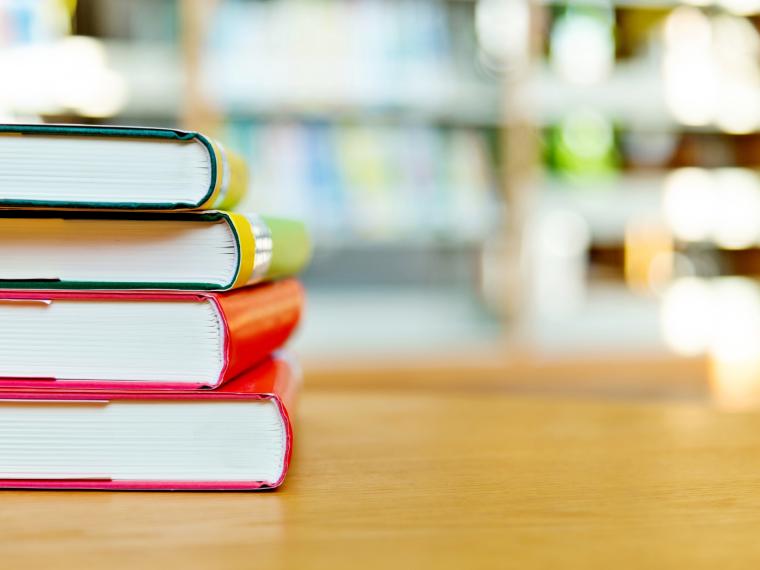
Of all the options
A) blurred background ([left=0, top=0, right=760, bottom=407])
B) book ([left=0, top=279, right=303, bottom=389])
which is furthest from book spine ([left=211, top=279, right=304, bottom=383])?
blurred background ([left=0, top=0, right=760, bottom=407])

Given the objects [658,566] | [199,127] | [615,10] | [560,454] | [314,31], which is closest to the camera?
[658,566]

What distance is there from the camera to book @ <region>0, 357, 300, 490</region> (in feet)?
1.58

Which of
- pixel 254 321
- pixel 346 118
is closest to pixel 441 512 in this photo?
pixel 254 321

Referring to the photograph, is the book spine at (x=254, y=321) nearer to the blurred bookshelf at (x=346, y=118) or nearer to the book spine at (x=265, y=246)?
the book spine at (x=265, y=246)

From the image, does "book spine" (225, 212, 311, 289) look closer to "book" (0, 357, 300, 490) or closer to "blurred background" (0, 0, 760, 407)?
"book" (0, 357, 300, 490)

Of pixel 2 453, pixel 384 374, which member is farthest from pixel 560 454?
pixel 384 374

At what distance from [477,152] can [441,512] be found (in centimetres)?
218

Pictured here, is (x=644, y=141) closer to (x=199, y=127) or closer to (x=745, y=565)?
(x=199, y=127)

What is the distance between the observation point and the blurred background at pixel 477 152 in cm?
228

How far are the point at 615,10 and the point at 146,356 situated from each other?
2.54 m

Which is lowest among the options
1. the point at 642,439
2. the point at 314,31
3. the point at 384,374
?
the point at 384,374

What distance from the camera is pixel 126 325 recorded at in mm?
487

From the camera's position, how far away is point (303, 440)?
64cm

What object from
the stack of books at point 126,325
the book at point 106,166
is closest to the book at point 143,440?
the stack of books at point 126,325
